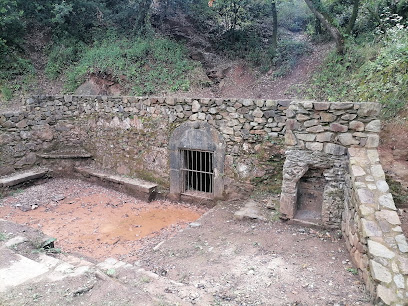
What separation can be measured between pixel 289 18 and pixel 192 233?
13921 millimetres

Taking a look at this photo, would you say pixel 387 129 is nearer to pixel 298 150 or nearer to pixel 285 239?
pixel 298 150

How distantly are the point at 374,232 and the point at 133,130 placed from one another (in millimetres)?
5962

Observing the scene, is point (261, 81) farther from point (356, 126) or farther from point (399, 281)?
point (399, 281)

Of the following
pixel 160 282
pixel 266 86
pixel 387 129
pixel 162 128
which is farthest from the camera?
pixel 266 86

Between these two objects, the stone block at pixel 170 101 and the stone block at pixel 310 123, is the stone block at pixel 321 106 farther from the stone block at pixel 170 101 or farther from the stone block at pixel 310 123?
the stone block at pixel 170 101

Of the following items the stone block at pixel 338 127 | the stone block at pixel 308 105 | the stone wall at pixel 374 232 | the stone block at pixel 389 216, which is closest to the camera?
the stone wall at pixel 374 232

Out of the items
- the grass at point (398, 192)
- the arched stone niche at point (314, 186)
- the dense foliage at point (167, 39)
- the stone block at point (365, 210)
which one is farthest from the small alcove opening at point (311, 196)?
the dense foliage at point (167, 39)

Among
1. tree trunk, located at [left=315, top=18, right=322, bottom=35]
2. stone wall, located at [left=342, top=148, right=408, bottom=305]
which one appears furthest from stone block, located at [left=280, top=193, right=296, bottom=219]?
tree trunk, located at [left=315, top=18, right=322, bottom=35]

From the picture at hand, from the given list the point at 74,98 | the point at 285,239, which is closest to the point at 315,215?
the point at 285,239

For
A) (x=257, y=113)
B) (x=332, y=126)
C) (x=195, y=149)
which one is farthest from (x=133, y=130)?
(x=332, y=126)

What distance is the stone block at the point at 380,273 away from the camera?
280 cm

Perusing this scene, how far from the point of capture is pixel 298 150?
177 inches

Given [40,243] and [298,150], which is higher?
[298,150]

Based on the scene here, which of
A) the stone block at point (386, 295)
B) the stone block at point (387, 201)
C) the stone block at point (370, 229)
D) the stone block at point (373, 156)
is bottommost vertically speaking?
the stone block at point (386, 295)
